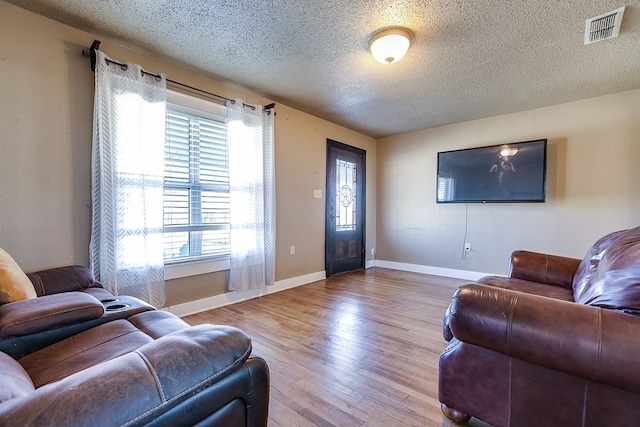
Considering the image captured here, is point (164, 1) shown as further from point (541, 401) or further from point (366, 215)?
point (366, 215)

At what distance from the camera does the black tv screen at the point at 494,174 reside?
356 cm

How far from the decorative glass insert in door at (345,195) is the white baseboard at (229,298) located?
43.4 inches

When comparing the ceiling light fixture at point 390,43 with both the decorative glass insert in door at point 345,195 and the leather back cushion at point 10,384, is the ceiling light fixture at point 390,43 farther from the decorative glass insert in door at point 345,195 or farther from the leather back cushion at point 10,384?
the leather back cushion at point 10,384

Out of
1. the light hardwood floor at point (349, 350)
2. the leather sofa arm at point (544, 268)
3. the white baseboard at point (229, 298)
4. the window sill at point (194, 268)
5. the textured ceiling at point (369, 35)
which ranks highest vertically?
the textured ceiling at point (369, 35)

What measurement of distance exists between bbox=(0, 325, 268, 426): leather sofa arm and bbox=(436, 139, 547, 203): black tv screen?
13.3ft

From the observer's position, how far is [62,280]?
70.6 inches

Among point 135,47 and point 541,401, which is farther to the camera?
point 135,47

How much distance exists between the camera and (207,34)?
7.23 ft

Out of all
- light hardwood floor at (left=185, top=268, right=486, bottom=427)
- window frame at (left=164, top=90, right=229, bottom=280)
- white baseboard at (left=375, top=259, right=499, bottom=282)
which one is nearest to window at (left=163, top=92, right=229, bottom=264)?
window frame at (left=164, top=90, right=229, bottom=280)

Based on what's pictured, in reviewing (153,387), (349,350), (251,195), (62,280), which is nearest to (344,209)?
(251,195)

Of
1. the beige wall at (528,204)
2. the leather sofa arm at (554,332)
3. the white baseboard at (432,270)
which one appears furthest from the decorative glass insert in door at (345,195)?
the leather sofa arm at (554,332)

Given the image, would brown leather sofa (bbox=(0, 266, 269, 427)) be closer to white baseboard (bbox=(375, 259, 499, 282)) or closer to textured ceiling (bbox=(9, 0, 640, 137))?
textured ceiling (bbox=(9, 0, 640, 137))

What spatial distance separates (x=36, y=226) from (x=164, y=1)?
1.81 meters

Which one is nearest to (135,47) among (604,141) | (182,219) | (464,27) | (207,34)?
(207,34)
